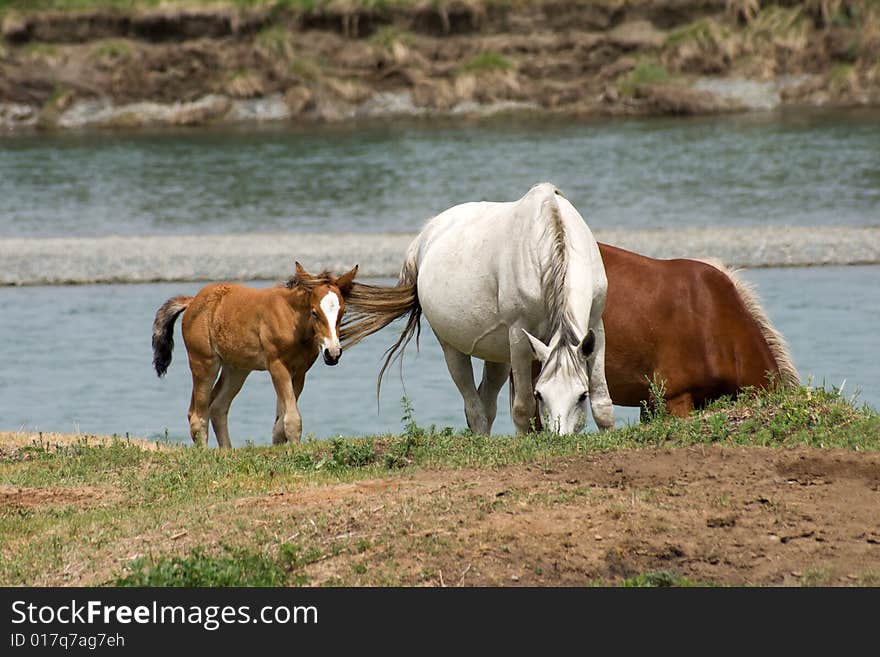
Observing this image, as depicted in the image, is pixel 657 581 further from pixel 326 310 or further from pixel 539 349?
pixel 326 310

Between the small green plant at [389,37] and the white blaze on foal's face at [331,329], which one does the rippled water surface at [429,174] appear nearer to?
the small green plant at [389,37]

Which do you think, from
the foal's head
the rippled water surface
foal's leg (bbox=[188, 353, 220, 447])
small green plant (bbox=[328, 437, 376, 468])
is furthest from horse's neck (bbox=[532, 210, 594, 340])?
the rippled water surface

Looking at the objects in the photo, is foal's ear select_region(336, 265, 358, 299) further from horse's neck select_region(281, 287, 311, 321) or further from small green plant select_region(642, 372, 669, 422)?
small green plant select_region(642, 372, 669, 422)

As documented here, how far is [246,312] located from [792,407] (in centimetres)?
427

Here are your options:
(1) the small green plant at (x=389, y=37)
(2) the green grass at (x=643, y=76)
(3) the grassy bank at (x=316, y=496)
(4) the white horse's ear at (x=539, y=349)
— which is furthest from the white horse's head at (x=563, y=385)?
(1) the small green plant at (x=389, y=37)

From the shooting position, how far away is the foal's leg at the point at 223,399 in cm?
1091

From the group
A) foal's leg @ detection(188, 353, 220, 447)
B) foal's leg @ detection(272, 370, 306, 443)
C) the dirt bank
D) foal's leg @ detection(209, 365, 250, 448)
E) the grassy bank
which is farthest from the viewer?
the dirt bank

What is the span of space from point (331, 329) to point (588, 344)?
85.9 inches

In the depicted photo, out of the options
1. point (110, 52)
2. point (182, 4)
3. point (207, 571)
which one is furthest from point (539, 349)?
point (182, 4)

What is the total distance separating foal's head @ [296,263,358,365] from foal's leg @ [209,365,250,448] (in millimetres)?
1257

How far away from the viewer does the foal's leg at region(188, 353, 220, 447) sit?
10734 mm

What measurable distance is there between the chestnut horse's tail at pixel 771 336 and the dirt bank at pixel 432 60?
108ft

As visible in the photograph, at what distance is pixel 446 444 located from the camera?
27.5 ft

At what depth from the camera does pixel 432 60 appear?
144 feet
